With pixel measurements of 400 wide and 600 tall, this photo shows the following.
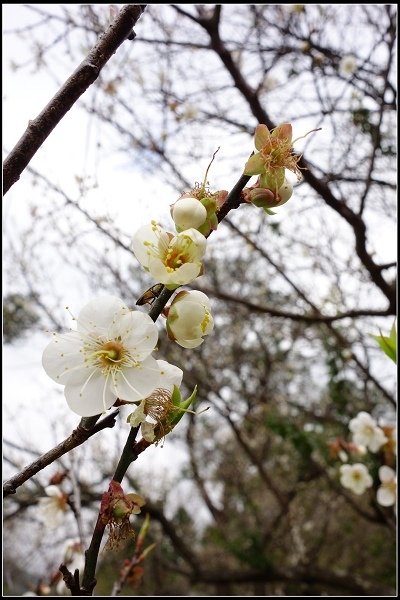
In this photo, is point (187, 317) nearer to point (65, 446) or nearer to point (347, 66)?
point (65, 446)

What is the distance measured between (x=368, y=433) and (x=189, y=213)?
207 centimetres

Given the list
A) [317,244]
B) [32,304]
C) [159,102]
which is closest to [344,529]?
[317,244]

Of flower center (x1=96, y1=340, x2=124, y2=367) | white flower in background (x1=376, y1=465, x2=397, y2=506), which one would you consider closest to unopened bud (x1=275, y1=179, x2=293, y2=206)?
flower center (x1=96, y1=340, x2=124, y2=367)

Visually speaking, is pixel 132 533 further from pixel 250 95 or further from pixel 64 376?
pixel 250 95

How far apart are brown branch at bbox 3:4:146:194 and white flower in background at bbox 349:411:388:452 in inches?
83.1

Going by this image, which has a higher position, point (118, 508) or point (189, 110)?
point (189, 110)

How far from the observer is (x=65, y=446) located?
42 cm

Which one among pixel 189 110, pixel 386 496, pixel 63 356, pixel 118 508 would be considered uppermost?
pixel 189 110

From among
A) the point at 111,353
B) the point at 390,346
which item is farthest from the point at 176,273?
the point at 390,346

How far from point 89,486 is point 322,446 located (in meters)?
1.39

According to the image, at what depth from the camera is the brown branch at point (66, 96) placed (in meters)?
0.44

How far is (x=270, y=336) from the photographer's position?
446 cm

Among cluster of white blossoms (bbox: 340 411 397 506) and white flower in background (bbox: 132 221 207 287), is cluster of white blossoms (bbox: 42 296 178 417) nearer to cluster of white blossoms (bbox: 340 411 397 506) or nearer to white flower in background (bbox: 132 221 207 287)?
white flower in background (bbox: 132 221 207 287)

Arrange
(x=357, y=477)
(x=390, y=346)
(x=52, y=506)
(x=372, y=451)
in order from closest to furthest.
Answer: (x=390, y=346)
(x=52, y=506)
(x=372, y=451)
(x=357, y=477)
